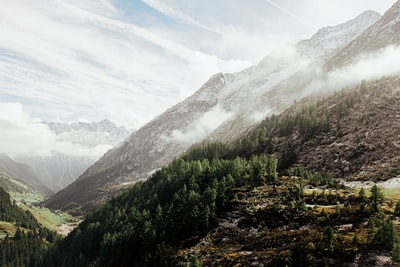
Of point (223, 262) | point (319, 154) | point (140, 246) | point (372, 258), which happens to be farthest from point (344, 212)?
point (319, 154)

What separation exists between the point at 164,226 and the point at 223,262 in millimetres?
48646

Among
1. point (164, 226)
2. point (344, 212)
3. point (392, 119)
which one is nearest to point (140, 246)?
point (164, 226)

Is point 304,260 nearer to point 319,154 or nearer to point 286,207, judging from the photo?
point 286,207

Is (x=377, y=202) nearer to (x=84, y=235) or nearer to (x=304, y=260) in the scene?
(x=304, y=260)

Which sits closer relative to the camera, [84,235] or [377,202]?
[377,202]

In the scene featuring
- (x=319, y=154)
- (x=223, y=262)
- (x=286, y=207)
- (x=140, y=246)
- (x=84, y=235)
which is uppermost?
(x=319, y=154)

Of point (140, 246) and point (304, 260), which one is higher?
point (304, 260)

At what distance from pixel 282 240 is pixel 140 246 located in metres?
62.5

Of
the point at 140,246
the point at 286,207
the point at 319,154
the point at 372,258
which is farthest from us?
the point at 319,154

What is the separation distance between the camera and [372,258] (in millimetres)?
61438

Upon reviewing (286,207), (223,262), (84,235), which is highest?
(286,207)

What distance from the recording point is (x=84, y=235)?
640 ft

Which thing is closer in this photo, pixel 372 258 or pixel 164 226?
pixel 372 258

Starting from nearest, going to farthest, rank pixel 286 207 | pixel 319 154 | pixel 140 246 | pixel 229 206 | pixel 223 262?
pixel 223 262 < pixel 286 207 < pixel 229 206 < pixel 140 246 < pixel 319 154
